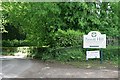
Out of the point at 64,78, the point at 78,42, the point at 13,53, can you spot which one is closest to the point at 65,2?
the point at 78,42

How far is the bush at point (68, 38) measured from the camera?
1412 centimetres

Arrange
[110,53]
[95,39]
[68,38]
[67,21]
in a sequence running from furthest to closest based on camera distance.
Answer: [67,21] → [68,38] → [110,53] → [95,39]

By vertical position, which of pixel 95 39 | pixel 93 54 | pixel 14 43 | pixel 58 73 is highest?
pixel 95 39

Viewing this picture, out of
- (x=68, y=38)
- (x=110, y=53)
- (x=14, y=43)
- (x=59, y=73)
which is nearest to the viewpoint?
(x=59, y=73)

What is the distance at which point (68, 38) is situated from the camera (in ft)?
46.7

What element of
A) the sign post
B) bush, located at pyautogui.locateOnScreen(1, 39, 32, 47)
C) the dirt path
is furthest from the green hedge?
the dirt path

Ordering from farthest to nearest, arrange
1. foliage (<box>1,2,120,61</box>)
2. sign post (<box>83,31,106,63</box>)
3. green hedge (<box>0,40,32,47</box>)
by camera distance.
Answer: green hedge (<box>0,40,32,47</box>) < foliage (<box>1,2,120,61</box>) < sign post (<box>83,31,106,63</box>)

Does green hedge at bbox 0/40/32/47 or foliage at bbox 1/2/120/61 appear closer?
foliage at bbox 1/2/120/61

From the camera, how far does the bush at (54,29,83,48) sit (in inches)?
556

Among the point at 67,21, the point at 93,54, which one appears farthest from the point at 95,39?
the point at 67,21

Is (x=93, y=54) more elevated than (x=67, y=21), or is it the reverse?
(x=67, y=21)

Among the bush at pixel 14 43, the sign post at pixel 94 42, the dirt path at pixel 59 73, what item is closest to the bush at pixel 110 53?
the sign post at pixel 94 42

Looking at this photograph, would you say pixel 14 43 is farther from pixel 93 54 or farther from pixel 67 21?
pixel 93 54

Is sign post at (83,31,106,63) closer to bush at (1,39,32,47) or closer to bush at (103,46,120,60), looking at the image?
bush at (103,46,120,60)
